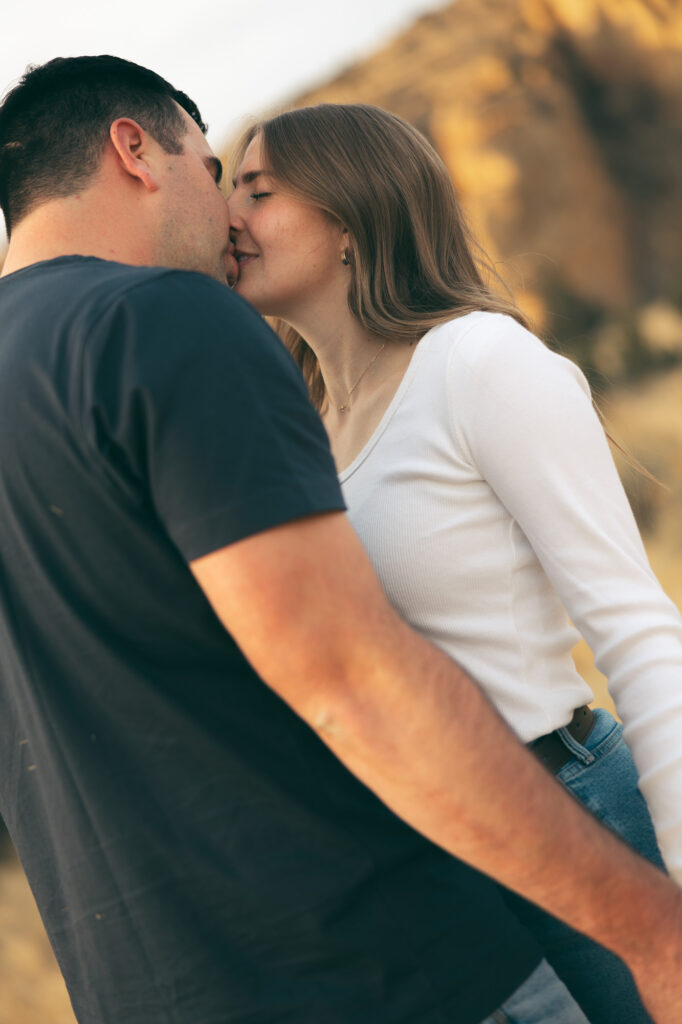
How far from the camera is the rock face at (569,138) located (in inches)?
289

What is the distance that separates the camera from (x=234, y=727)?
87 centimetres

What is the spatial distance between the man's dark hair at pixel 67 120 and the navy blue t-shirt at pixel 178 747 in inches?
12.5

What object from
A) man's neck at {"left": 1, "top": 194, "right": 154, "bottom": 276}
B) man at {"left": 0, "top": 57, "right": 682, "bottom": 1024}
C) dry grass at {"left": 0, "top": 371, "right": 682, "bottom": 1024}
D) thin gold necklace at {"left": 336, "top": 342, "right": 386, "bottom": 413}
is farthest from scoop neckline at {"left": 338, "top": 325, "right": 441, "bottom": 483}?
dry grass at {"left": 0, "top": 371, "right": 682, "bottom": 1024}

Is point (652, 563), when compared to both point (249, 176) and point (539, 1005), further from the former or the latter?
point (539, 1005)

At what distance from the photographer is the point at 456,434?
4.04 feet

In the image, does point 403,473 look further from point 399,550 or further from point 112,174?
point 112,174

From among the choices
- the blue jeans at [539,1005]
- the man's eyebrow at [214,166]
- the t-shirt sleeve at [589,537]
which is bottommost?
the blue jeans at [539,1005]

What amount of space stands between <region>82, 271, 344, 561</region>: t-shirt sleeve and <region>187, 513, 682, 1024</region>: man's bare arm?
28 millimetres

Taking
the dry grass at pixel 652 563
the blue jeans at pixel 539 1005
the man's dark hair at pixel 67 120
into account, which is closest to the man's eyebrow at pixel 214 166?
the man's dark hair at pixel 67 120

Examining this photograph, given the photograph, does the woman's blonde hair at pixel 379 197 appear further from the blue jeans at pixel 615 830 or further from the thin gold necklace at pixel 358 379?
the blue jeans at pixel 615 830

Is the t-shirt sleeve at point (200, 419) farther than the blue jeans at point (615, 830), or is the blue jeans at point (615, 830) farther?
the blue jeans at point (615, 830)

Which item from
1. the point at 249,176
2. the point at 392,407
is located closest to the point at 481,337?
the point at 392,407

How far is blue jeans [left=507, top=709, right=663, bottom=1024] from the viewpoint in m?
1.17

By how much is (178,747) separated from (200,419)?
12.0 inches
